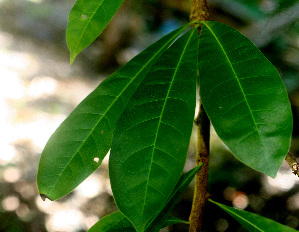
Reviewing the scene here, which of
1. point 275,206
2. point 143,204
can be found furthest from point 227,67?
point 275,206

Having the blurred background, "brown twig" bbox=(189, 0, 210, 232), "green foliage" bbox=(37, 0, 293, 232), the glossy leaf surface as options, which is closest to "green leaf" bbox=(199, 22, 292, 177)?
"green foliage" bbox=(37, 0, 293, 232)

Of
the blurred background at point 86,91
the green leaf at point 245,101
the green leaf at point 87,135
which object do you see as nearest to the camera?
the green leaf at point 245,101

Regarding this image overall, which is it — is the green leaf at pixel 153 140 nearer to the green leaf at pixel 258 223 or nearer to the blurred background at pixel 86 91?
the green leaf at pixel 258 223

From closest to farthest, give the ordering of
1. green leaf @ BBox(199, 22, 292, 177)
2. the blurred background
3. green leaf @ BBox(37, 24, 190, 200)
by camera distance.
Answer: green leaf @ BBox(199, 22, 292, 177)
green leaf @ BBox(37, 24, 190, 200)
the blurred background

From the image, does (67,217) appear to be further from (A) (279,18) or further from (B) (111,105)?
(B) (111,105)

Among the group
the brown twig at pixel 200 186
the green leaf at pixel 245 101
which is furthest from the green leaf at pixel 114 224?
the green leaf at pixel 245 101

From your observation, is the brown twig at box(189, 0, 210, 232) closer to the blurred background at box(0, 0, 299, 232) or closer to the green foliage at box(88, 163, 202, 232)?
the green foliage at box(88, 163, 202, 232)

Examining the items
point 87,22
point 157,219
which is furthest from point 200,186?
point 87,22

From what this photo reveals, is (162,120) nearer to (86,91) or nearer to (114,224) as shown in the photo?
(114,224)
